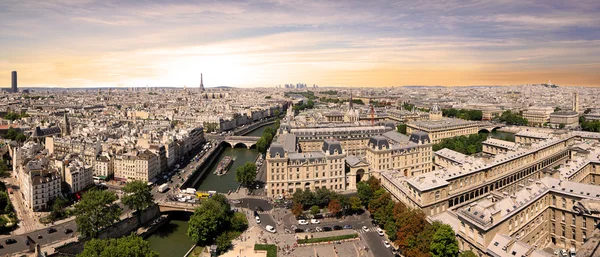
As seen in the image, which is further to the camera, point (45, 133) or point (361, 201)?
point (45, 133)

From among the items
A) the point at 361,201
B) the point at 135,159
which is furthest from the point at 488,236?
the point at 135,159

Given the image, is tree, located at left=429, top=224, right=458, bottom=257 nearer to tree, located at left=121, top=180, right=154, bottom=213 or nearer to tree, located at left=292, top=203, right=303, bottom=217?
tree, located at left=292, top=203, right=303, bottom=217

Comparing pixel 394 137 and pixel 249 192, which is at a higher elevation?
pixel 394 137

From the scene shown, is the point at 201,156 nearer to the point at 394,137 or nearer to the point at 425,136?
the point at 394,137

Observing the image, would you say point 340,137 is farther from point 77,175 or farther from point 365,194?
point 77,175

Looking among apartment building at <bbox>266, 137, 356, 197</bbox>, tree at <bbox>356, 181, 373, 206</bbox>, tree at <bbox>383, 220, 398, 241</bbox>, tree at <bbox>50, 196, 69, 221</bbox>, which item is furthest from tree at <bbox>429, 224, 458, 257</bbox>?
tree at <bbox>50, 196, 69, 221</bbox>

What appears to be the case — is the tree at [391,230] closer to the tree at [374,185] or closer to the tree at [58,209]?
the tree at [374,185]
